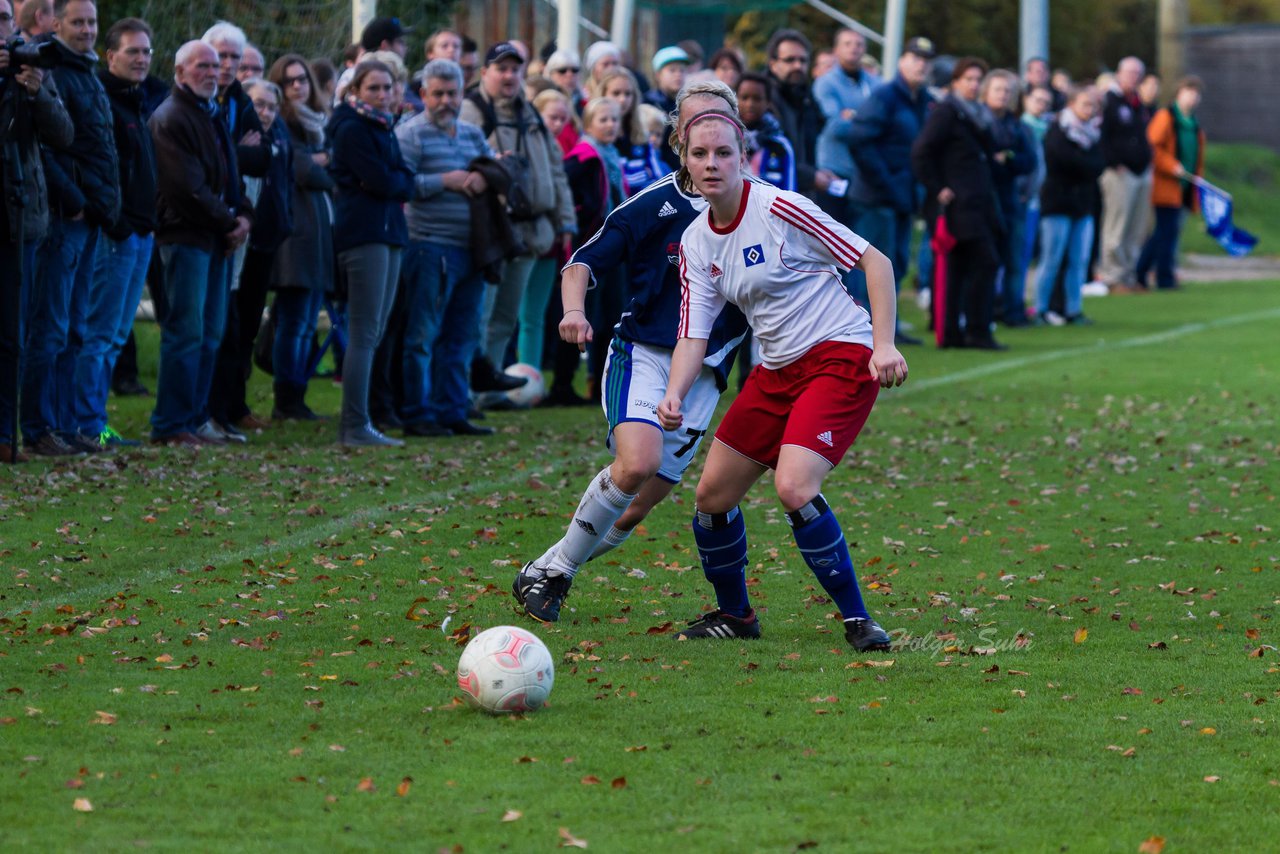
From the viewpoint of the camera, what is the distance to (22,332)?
10.3 metres

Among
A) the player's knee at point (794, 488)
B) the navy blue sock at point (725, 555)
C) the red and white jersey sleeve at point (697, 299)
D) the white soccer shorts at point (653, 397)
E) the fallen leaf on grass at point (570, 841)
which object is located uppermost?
the red and white jersey sleeve at point (697, 299)

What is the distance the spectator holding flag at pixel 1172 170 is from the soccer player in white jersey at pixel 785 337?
19833 mm

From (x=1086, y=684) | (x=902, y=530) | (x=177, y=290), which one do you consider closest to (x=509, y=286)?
(x=177, y=290)

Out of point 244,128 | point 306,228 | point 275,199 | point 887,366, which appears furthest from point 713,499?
point 306,228

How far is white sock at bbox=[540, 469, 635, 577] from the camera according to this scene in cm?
702

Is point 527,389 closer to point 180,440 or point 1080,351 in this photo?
point 180,440

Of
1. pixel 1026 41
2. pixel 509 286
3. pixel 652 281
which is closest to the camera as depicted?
pixel 652 281

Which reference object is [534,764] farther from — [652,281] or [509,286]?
[509,286]

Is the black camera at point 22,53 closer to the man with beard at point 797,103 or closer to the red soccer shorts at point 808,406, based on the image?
the red soccer shorts at point 808,406

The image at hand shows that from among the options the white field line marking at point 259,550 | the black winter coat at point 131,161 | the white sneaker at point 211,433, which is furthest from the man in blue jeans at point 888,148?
the black winter coat at point 131,161

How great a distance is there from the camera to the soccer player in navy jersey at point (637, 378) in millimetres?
6953

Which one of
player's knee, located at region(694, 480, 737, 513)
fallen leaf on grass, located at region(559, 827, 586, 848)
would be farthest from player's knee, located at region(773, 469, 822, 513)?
fallen leaf on grass, located at region(559, 827, 586, 848)

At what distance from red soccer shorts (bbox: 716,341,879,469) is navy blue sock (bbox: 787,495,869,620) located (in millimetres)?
199

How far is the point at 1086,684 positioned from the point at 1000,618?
112 cm
